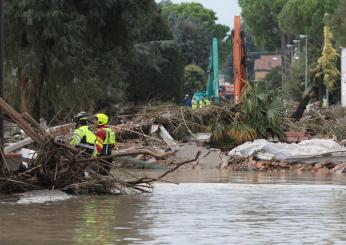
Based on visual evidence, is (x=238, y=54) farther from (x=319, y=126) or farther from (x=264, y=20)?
(x=264, y=20)

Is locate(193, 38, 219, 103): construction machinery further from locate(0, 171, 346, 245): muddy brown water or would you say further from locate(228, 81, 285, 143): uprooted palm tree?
locate(0, 171, 346, 245): muddy brown water

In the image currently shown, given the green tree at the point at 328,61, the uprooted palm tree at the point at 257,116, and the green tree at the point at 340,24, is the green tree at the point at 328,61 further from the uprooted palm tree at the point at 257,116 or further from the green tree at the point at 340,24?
the uprooted palm tree at the point at 257,116

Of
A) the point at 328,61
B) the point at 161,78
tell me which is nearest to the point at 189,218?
the point at 161,78

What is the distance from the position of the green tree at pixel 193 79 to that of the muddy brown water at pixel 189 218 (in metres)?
81.3

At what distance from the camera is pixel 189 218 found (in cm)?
1353

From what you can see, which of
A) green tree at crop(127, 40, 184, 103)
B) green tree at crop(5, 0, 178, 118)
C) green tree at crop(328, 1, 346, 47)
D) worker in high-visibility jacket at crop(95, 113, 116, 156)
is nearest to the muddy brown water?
worker in high-visibility jacket at crop(95, 113, 116, 156)

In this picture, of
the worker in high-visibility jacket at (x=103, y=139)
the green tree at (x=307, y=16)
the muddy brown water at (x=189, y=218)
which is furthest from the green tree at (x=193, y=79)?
the muddy brown water at (x=189, y=218)

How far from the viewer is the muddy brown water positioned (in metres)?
11.3

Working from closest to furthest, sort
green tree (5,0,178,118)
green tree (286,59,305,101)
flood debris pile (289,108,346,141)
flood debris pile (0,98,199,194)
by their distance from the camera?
flood debris pile (0,98,199,194), green tree (5,0,178,118), flood debris pile (289,108,346,141), green tree (286,59,305,101)

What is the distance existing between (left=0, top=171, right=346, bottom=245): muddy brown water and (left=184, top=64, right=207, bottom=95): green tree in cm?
8135

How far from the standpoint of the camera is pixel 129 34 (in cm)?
3459

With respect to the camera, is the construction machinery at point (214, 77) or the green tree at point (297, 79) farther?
the green tree at point (297, 79)

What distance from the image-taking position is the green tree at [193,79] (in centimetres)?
10156

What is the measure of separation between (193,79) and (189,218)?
298 feet
